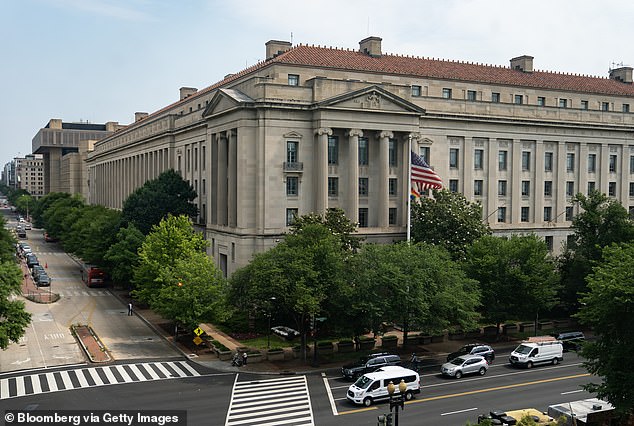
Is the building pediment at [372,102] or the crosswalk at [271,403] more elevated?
the building pediment at [372,102]

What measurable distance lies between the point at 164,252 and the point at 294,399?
27.0m

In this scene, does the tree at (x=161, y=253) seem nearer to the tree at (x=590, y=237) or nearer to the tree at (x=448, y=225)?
the tree at (x=448, y=225)

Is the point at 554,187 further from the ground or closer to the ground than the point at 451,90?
closer to the ground

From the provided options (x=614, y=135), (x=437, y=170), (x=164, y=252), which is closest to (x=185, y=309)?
(x=164, y=252)

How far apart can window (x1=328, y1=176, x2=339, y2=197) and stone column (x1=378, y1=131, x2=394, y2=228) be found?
189 inches

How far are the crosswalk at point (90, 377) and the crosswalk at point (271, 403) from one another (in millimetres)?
6251

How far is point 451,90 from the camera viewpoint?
87.8 metres

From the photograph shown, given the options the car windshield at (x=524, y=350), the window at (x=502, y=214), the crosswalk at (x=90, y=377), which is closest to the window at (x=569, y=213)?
the window at (x=502, y=214)

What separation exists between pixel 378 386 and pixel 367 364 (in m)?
6.29

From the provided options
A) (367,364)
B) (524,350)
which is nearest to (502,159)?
(524,350)

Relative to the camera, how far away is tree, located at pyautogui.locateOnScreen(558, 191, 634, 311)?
212ft

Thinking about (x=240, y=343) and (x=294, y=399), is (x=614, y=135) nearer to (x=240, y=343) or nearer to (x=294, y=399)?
(x=240, y=343)

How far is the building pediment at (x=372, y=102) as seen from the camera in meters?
69.1

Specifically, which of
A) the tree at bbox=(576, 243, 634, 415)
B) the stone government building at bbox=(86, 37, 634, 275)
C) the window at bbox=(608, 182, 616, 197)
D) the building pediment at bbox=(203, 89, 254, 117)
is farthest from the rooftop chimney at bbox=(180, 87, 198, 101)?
the tree at bbox=(576, 243, 634, 415)
